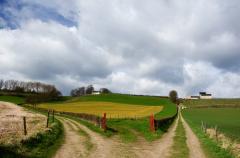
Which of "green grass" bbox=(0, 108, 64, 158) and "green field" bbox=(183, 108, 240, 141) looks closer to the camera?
"green grass" bbox=(0, 108, 64, 158)

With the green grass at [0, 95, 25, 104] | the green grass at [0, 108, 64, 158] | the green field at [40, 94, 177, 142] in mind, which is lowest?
the green grass at [0, 108, 64, 158]

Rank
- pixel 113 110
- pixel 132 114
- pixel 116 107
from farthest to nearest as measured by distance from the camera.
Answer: pixel 116 107, pixel 113 110, pixel 132 114

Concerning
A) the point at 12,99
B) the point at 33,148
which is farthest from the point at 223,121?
the point at 12,99

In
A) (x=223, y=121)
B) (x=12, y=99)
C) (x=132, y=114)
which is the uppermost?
(x=12, y=99)

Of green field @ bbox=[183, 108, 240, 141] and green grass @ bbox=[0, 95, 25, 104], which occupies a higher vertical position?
green grass @ bbox=[0, 95, 25, 104]

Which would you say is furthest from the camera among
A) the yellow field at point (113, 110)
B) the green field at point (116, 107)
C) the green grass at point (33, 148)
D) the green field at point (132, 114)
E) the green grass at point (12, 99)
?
the green grass at point (12, 99)

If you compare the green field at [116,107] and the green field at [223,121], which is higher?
the green field at [116,107]

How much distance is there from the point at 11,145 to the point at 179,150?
11178mm

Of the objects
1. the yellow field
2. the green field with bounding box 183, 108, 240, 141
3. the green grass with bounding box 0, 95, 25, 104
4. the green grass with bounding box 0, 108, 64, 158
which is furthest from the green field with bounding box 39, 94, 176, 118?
the green grass with bounding box 0, 108, 64, 158

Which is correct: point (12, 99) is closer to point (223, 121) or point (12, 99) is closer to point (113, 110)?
point (113, 110)

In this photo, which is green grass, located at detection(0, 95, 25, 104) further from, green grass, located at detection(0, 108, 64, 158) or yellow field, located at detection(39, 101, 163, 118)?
green grass, located at detection(0, 108, 64, 158)

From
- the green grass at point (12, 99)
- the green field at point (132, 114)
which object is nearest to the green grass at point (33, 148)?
the green field at point (132, 114)

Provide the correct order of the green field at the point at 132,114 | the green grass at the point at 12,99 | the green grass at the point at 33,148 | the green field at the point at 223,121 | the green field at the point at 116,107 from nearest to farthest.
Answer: the green grass at the point at 33,148
the green field at the point at 132,114
the green field at the point at 223,121
the green field at the point at 116,107
the green grass at the point at 12,99

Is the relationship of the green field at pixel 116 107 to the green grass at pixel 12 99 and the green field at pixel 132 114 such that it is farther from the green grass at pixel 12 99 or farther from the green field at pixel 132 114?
the green grass at pixel 12 99
